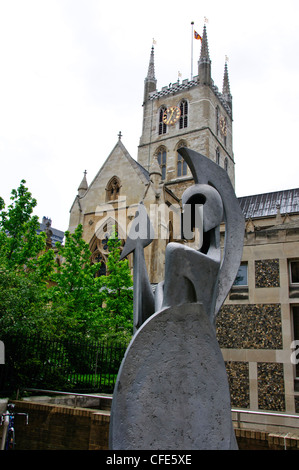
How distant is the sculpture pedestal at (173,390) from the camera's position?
10.4ft

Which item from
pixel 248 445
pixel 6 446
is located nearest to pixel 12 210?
pixel 6 446

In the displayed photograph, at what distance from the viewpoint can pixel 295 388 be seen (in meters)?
11.2

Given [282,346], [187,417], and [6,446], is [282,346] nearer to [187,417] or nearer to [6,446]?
[6,446]

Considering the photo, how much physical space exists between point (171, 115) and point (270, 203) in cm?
1704

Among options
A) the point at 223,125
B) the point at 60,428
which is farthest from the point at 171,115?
the point at 60,428

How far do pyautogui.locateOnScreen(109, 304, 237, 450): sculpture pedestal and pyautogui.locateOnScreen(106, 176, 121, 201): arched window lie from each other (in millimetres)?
27899

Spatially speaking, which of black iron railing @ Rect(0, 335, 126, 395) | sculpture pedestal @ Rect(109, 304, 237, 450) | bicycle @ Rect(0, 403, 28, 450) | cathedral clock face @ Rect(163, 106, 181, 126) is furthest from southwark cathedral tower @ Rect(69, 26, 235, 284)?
sculpture pedestal @ Rect(109, 304, 237, 450)

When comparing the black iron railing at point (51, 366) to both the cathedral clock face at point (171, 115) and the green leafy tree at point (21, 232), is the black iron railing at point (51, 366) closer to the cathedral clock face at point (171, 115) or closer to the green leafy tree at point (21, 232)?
the green leafy tree at point (21, 232)

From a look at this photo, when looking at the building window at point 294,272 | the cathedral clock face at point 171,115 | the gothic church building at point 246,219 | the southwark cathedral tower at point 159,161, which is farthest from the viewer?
the cathedral clock face at point 171,115

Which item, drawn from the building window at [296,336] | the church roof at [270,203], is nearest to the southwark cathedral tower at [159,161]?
the church roof at [270,203]

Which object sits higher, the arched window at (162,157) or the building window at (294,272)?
the arched window at (162,157)

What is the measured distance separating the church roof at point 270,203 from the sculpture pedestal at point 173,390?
122 ft

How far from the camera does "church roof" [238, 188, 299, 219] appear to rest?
40.0m
